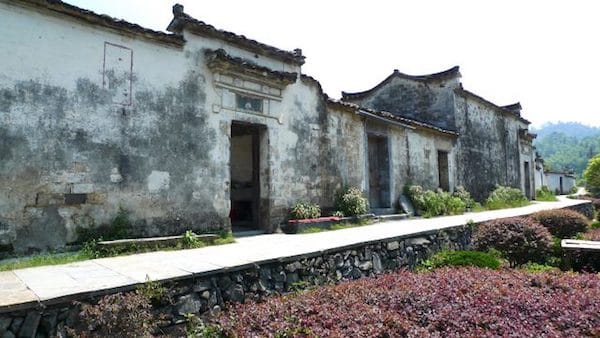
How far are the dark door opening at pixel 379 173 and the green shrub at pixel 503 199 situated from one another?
643cm

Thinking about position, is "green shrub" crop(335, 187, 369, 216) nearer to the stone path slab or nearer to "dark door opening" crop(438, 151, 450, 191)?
"dark door opening" crop(438, 151, 450, 191)

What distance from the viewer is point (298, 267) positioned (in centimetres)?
564

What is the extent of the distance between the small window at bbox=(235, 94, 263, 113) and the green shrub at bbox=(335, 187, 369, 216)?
11.3 ft

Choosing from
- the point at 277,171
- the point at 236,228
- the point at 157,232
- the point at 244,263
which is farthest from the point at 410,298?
the point at 236,228

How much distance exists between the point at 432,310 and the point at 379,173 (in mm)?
9303

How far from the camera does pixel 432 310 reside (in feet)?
14.0

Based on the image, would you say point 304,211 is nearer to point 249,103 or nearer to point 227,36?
point 249,103

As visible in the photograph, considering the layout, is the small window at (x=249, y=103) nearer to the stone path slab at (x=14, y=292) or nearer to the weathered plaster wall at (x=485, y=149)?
the stone path slab at (x=14, y=292)

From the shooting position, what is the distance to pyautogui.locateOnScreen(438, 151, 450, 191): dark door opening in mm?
16281

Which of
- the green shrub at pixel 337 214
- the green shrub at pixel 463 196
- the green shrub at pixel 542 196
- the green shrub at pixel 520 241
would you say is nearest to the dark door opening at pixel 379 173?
the green shrub at pixel 337 214

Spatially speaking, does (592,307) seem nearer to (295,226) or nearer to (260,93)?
(295,226)

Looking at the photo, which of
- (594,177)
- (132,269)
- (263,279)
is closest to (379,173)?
(263,279)

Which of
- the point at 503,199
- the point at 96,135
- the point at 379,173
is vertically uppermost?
the point at 96,135

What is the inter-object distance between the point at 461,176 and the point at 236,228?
37.5 ft
